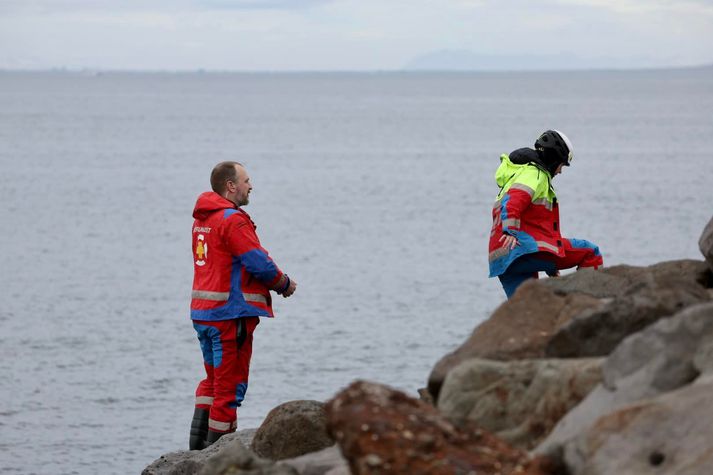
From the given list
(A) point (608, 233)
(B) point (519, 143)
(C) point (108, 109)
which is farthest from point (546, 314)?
(C) point (108, 109)

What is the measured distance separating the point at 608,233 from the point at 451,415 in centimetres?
3716

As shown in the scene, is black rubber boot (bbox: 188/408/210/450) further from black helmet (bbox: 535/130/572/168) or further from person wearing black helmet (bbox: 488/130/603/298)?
black helmet (bbox: 535/130/572/168)

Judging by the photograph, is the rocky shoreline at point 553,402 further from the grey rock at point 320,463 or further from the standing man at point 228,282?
the standing man at point 228,282

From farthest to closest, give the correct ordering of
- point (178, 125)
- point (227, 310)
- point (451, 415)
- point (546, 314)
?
point (178, 125) → point (227, 310) → point (546, 314) → point (451, 415)

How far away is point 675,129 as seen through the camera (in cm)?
11712

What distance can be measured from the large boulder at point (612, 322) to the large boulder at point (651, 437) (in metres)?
0.93

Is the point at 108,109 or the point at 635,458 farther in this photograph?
the point at 108,109

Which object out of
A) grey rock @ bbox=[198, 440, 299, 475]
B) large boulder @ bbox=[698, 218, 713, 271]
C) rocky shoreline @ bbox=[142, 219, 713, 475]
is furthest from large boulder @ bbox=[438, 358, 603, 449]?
large boulder @ bbox=[698, 218, 713, 271]

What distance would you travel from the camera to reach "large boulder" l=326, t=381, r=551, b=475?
5617mm

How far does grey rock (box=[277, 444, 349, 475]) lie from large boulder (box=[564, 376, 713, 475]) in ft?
5.05

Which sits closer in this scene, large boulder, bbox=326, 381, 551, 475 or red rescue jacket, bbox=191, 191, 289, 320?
large boulder, bbox=326, 381, 551, 475

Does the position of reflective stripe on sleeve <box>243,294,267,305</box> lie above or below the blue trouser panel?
below

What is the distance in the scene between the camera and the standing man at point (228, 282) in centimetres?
1002

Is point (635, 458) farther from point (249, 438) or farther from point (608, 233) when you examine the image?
point (608, 233)
